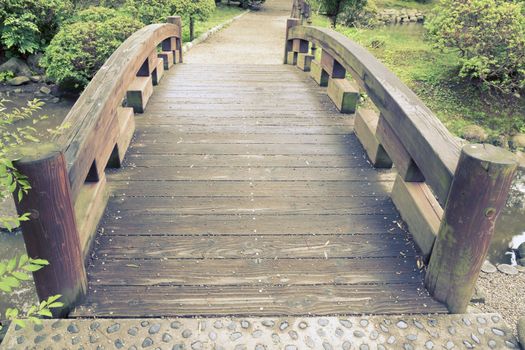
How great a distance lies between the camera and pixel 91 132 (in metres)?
2.38

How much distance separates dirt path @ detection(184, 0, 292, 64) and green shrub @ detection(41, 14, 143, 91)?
1.47 meters

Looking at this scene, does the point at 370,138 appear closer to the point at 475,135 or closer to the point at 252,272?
the point at 252,272

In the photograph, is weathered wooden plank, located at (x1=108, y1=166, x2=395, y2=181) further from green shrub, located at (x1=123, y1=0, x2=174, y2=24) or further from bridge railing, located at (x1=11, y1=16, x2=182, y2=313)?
green shrub, located at (x1=123, y1=0, x2=174, y2=24)

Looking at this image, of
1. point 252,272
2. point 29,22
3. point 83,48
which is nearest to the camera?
point 252,272

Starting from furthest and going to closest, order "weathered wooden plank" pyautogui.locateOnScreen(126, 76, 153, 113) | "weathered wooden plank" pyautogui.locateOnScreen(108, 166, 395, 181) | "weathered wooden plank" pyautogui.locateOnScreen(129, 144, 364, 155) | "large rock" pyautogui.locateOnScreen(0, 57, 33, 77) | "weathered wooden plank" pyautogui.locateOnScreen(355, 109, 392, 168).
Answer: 1. "large rock" pyautogui.locateOnScreen(0, 57, 33, 77)
2. "weathered wooden plank" pyautogui.locateOnScreen(126, 76, 153, 113)
3. "weathered wooden plank" pyautogui.locateOnScreen(129, 144, 364, 155)
4. "weathered wooden plank" pyautogui.locateOnScreen(355, 109, 392, 168)
5. "weathered wooden plank" pyautogui.locateOnScreen(108, 166, 395, 181)

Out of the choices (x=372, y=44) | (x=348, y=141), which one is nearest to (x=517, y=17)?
(x=372, y=44)

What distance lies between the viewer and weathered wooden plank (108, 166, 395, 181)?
332 cm

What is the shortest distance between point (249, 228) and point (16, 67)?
9.30 metres

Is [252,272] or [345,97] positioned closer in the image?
[252,272]

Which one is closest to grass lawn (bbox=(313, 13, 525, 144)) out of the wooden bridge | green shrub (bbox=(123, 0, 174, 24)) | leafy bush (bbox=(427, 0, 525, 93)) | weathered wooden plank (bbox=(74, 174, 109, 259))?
leafy bush (bbox=(427, 0, 525, 93))

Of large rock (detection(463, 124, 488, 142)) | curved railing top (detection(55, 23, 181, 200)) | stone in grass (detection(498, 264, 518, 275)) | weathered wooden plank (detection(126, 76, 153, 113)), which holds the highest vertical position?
curved railing top (detection(55, 23, 181, 200))

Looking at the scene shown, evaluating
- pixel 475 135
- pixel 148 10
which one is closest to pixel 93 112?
pixel 475 135

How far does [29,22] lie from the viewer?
9.52 metres

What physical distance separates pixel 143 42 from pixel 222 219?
2.16 metres
